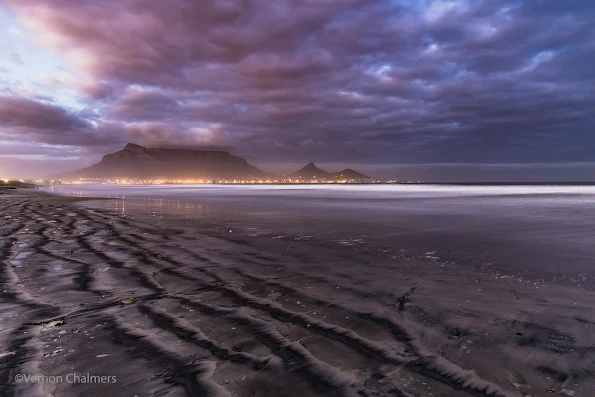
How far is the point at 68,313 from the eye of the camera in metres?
5.77

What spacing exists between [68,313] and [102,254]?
5645 mm

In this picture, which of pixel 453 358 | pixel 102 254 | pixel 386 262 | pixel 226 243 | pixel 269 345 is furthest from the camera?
pixel 226 243

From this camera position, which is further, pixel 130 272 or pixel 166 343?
pixel 130 272

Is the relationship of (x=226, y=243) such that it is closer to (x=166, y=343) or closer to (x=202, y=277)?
(x=202, y=277)

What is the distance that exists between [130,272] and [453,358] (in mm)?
7722

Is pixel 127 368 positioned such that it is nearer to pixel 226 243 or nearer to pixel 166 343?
pixel 166 343

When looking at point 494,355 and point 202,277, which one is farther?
point 202,277

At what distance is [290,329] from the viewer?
521 centimetres

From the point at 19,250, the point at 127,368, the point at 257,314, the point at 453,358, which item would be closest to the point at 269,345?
the point at 257,314

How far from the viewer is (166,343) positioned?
15.2 feet

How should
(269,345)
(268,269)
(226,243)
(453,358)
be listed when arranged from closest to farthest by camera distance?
1. (453,358)
2. (269,345)
3. (268,269)
4. (226,243)

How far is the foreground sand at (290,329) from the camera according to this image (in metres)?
3.79

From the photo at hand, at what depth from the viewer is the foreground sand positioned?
A: 3.79 m

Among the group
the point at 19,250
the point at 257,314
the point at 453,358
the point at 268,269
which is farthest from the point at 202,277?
the point at 19,250
